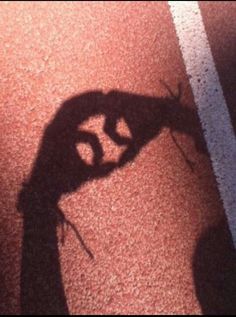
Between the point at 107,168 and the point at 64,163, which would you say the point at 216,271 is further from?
the point at 64,163

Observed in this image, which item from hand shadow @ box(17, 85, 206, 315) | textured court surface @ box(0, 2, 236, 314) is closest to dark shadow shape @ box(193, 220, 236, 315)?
textured court surface @ box(0, 2, 236, 314)

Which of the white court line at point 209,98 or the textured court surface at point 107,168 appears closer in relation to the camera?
the textured court surface at point 107,168

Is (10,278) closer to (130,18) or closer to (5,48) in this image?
(5,48)

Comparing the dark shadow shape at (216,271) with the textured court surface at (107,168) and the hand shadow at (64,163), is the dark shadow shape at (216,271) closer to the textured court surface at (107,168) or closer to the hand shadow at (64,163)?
the textured court surface at (107,168)

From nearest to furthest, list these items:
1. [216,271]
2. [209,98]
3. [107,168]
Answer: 1. [216,271]
2. [107,168]
3. [209,98]

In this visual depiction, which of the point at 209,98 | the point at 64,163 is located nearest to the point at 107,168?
the point at 64,163

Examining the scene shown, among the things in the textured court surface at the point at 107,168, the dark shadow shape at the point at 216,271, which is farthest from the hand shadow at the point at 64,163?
the dark shadow shape at the point at 216,271
